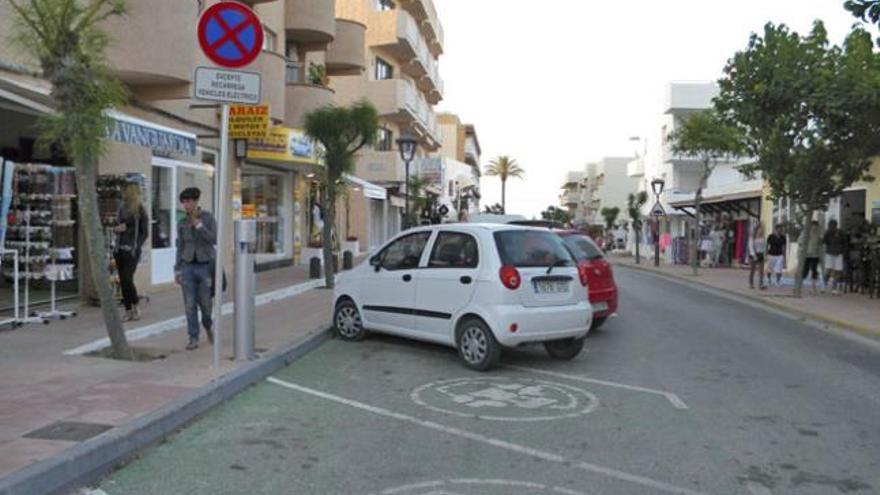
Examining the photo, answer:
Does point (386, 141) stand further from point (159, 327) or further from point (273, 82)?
point (159, 327)

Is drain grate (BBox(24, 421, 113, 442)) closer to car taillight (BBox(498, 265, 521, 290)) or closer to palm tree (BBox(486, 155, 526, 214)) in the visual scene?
car taillight (BBox(498, 265, 521, 290))

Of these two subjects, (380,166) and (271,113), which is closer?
(271,113)

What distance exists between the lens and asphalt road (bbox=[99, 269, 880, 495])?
5.34m

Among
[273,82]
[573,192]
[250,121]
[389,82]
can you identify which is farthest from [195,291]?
[573,192]

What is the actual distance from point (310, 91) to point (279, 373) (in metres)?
14.7

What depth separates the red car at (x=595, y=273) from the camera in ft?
38.2

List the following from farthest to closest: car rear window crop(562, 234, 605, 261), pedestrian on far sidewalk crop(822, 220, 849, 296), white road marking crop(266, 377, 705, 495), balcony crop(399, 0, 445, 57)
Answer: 1. balcony crop(399, 0, 445, 57)
2. pedestrian on far sidewalk crop(822, 220, 849, 296)
3. car rear window crop(562, 234, 605, 261)
4. white road marking crop(266, 377, 705, 495)

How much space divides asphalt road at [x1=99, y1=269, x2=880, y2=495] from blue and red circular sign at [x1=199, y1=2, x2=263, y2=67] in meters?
3.22

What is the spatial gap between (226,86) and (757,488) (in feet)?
19.2

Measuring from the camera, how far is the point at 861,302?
57.8 feet

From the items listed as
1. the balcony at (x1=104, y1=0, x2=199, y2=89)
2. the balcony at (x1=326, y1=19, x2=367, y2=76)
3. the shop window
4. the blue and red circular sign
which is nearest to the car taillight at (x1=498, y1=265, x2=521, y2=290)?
the blue and red circular sign

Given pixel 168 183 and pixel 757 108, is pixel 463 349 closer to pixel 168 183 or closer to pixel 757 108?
pixel 168 183

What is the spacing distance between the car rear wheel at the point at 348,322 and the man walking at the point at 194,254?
2.21 m

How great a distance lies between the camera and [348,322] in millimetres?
11195
